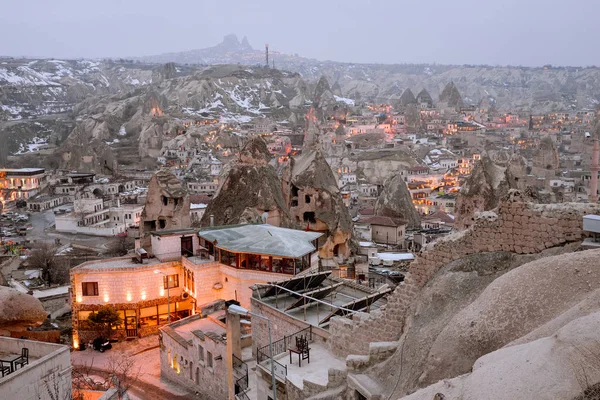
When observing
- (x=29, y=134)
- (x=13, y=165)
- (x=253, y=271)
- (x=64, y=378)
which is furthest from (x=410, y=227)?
(x=29, y=134)

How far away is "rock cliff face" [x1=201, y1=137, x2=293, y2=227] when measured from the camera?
2814cm

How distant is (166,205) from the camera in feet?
93.7

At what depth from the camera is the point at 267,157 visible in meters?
30.3

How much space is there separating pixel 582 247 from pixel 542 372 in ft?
13.4

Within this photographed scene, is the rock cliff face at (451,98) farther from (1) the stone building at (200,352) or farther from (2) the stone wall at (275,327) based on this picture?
(2) the stone wall at (275,327)

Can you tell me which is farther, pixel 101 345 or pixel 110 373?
pixel 101 345

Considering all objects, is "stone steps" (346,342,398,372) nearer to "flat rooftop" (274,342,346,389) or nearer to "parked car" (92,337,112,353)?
"flat rooftop" (274,342,346,389)

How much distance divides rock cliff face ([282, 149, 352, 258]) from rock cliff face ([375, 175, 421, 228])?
67.0 ft

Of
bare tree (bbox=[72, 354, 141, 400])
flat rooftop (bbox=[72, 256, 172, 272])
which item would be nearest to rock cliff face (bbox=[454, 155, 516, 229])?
flat rooftop (bbox=[72, 256, 172, 272])

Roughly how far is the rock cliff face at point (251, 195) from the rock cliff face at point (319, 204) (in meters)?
2.20

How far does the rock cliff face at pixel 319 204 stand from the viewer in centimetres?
3069

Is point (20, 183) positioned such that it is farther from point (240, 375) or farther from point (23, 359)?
point (240, 375)

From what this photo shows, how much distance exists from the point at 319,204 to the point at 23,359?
19.6 meters

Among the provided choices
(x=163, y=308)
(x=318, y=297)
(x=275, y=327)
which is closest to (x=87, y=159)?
(x=163, y=308)
